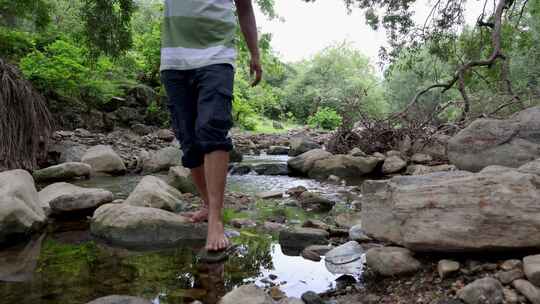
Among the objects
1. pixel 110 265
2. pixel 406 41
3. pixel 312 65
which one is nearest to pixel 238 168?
pixel 406 41

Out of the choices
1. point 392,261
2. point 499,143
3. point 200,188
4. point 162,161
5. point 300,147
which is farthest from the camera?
point 300,147

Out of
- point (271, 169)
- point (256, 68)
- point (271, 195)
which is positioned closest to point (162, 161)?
point (271, 169)

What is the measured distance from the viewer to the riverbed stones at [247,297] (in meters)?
1.58

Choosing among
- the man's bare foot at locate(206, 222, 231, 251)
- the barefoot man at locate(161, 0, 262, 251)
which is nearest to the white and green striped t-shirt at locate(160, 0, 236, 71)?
the barefoot man at locate(161, 0, 262, 251)

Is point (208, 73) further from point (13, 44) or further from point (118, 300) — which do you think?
point (13, 44)

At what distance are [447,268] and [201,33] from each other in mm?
1581

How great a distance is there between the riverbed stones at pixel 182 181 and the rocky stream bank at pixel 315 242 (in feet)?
2.42

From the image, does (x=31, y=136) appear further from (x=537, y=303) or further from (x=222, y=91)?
(x=537, y=303)

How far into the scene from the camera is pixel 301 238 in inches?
99.3

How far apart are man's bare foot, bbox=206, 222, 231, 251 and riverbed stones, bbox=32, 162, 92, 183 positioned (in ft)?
12.0

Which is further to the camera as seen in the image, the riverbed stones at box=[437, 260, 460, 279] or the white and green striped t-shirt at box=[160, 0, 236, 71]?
the white and green striped t-shirt at box=[160, 0, 236, 71]

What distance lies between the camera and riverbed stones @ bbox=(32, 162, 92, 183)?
5.14 m

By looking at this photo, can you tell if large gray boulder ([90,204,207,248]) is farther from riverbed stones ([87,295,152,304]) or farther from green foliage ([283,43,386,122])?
green foliage ([283,43,386,122])

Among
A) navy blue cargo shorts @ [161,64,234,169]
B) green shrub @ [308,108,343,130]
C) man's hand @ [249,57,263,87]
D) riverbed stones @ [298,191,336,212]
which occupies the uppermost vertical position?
man's hand @ [249,57,263,87]
